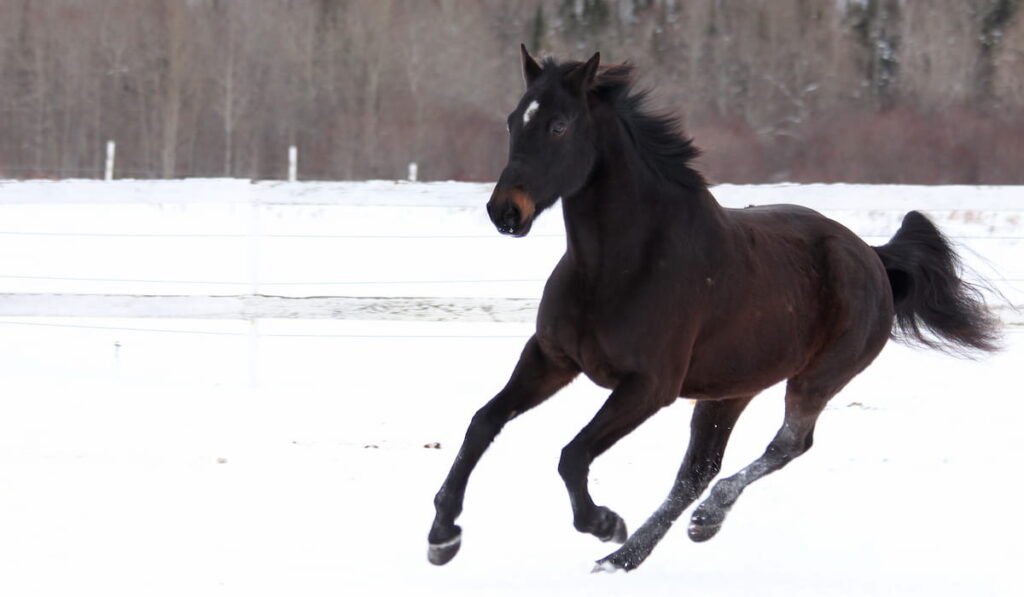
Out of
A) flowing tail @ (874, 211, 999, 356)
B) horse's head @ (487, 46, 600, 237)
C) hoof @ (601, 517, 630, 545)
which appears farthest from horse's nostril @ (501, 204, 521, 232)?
flowing tail @ (874, 211, 999, 356)

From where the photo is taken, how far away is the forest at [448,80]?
14.9 meters

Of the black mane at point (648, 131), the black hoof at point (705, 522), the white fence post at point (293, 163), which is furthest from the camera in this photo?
the white fence post at point (293, 163)

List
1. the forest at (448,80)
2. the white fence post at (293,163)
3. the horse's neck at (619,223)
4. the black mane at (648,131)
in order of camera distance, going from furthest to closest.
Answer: the forest at (448,80), the white fence post at (293,163), the black mane at (648,131), the horse's neck at (619,223)

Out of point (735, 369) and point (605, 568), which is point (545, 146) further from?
point (605, 568)

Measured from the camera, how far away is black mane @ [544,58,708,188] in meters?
3.54

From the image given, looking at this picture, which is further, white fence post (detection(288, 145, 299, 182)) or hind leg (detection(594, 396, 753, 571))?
white fence post (detection(288, 145, 299, 182))

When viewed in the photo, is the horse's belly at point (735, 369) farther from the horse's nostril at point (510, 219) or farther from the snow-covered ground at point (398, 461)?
the horse's nostril at point (510, 219)

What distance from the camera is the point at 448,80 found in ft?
52.3

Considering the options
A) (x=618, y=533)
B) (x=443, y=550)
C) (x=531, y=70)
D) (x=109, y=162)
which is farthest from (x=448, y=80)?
(x=443, y=550)

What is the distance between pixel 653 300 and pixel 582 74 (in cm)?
69

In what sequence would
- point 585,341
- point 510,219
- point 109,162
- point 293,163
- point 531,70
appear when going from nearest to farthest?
point 510,219
point 585,341
point 531,70
point 293,163
point 109,162

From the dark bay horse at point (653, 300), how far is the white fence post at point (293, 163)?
397 inches

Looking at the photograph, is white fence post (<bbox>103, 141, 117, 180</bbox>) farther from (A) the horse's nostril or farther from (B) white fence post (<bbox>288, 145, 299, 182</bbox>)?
(A) the horse's nostril

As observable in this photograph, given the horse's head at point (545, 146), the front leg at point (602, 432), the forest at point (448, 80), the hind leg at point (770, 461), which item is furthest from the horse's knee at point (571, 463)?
the forest at point (448, 80)
